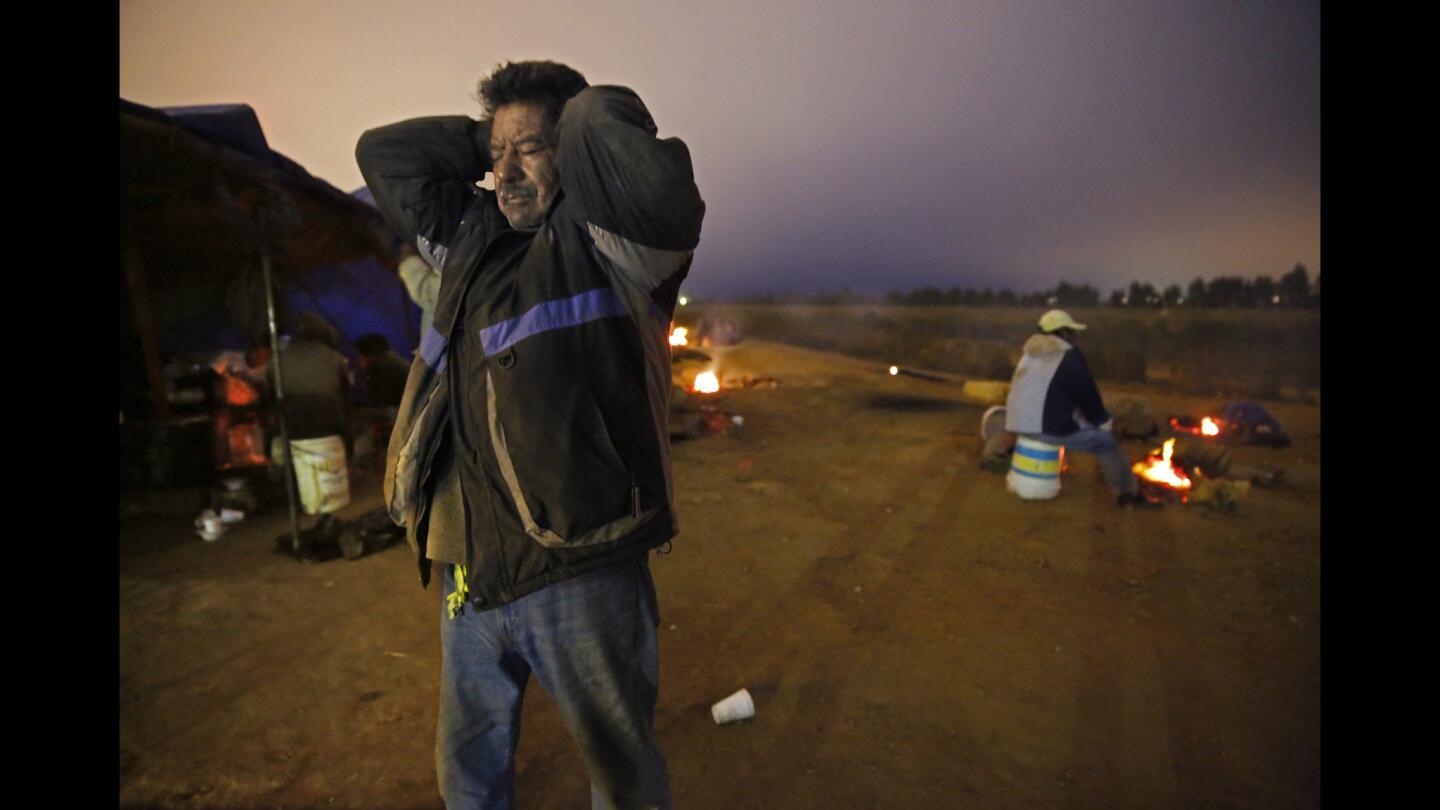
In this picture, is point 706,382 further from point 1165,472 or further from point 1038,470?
point 1165,472

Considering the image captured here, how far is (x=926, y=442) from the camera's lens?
9.46 metres

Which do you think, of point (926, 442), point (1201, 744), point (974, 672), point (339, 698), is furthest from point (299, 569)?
point (926, 442)

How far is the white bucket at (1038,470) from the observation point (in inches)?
260

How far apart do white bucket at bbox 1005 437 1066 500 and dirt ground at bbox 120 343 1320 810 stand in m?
0.18

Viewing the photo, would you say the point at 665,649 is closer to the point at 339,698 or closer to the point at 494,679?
the point at 339,698

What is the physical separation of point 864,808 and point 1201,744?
1732 mm

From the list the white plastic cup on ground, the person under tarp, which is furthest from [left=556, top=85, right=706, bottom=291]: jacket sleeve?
the person under tarp

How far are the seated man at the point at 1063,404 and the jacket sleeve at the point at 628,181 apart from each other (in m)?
5.74

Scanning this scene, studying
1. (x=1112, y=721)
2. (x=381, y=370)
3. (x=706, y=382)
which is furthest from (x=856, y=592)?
(x=706, y=382)

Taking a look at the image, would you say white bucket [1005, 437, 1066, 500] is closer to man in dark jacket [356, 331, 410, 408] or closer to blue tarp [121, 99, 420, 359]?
man in dark jacket [356, 331, 410, 408]

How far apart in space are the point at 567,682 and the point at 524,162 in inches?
55.0

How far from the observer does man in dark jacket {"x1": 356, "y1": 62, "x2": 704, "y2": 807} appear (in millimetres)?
1436

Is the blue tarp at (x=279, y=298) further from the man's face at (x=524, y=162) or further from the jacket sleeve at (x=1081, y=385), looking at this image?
the jacket sleeve at (x=1081, y=385)

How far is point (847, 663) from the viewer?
3697mm
